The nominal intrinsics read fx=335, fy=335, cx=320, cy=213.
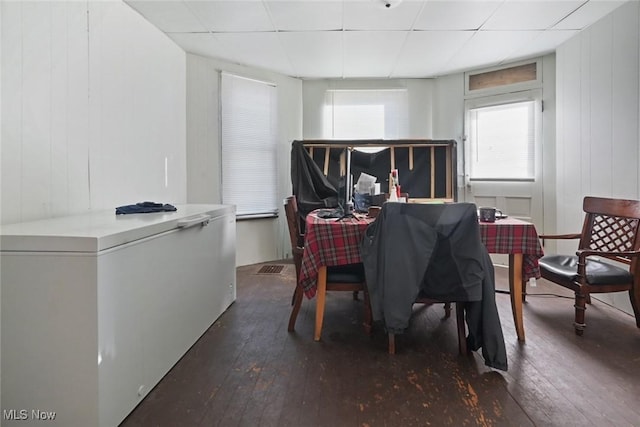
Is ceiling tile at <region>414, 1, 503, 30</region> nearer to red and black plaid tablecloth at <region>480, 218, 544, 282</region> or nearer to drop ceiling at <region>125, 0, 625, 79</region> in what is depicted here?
drop ceiling at <region>125, 0, 625, 79</region>

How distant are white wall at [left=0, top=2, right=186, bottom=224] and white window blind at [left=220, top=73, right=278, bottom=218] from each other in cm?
80

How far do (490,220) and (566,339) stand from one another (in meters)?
0.90

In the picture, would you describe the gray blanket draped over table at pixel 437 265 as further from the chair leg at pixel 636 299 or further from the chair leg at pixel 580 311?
the chair leg at pixel 636 299

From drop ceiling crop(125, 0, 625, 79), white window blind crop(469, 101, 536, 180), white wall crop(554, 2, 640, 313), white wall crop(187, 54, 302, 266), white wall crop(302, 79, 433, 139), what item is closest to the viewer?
white wall crop(554, 2, 640, 313)

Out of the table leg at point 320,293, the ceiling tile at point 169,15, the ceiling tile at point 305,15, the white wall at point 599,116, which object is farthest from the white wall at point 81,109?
the white wall at point 599,116

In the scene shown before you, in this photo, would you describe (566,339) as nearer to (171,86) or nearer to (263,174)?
(263,174)

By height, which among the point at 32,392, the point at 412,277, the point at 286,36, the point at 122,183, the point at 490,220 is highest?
the point at 286,36

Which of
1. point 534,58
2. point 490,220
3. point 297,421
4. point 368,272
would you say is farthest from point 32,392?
point 534,58

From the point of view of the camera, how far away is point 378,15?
2.85m

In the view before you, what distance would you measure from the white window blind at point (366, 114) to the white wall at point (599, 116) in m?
1.78

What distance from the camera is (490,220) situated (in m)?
2.18

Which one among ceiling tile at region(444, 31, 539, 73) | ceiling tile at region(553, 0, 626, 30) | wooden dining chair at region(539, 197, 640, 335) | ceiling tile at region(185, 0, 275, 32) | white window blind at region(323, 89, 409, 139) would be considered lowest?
wooden dining chair at region(539, 197, 640, 335)

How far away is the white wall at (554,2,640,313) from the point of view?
2.61 metres

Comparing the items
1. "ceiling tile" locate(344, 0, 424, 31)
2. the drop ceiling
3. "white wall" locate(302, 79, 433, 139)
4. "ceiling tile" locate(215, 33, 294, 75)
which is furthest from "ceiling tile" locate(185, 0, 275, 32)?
"white wall" locate(302, 79, 433, 139)
